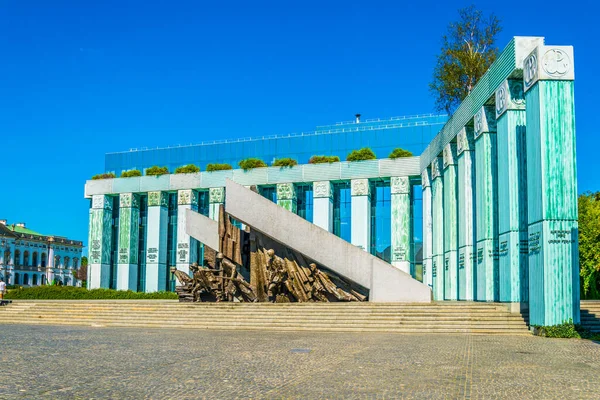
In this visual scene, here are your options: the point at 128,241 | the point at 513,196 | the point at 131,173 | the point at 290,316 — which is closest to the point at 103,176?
the point at 131,173

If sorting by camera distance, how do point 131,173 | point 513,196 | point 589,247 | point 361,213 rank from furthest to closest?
point 131,173, point 361,213, point 589,247, point 513,196

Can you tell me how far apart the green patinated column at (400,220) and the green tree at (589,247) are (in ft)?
27.4

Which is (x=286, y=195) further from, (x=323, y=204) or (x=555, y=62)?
(x=555, y=62)

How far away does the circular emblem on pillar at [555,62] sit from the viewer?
15.1 meters

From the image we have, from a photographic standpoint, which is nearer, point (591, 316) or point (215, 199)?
point (591, 316)

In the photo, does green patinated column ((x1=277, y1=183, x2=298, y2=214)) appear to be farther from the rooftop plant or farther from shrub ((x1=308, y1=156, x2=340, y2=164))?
the rooftop plant

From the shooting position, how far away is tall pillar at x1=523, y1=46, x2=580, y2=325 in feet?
47.5

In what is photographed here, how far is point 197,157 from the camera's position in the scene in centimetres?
4128

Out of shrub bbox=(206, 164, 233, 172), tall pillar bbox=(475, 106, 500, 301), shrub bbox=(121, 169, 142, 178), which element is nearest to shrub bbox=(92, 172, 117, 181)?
shrub bbox=(121, 169, 142, 178)

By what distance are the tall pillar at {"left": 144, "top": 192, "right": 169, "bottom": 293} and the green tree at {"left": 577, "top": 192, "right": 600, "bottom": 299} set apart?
22332 millimetres

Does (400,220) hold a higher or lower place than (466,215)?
higher

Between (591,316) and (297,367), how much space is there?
1012 centimetres

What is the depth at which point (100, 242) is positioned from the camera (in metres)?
37.9

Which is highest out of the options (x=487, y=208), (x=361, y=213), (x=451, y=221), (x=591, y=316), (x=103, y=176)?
(x=103, y=176)
